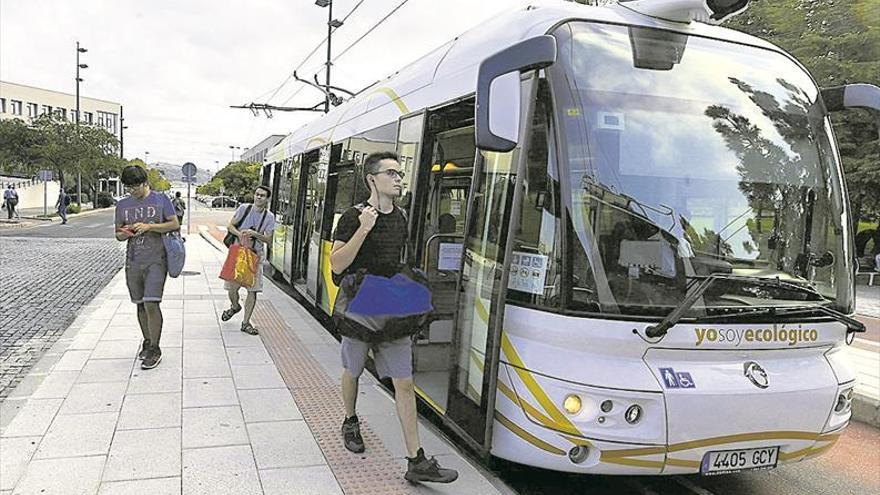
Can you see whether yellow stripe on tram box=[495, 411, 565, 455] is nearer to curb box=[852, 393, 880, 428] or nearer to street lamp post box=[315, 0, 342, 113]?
curb box=[852, 393, 880, 428]

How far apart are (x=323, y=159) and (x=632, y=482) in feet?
21.6

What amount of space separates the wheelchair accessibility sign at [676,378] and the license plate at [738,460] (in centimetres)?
43

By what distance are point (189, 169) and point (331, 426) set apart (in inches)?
913

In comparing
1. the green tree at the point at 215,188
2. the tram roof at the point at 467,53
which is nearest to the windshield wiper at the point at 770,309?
the tram roof at the point at 467,53

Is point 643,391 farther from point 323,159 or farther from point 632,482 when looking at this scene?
point 323,159

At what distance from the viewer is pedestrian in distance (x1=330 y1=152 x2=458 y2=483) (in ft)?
13.0

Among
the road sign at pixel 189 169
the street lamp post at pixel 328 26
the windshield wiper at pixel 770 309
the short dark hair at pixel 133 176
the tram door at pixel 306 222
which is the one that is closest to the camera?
the windshield wiper at pixel 770 309

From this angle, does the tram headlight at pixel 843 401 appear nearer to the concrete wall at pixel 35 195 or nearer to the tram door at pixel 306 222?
the tram door at pixel 306 222

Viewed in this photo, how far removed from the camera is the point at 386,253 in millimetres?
4043

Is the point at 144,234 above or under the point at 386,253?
under

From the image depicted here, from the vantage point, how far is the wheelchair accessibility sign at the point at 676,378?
3588 millimetres

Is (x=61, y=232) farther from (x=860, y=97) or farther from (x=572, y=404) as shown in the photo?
(x=860, y=97)

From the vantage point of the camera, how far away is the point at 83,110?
93.4 metres

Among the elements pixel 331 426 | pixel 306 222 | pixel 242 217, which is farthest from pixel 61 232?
pixel 331 426
